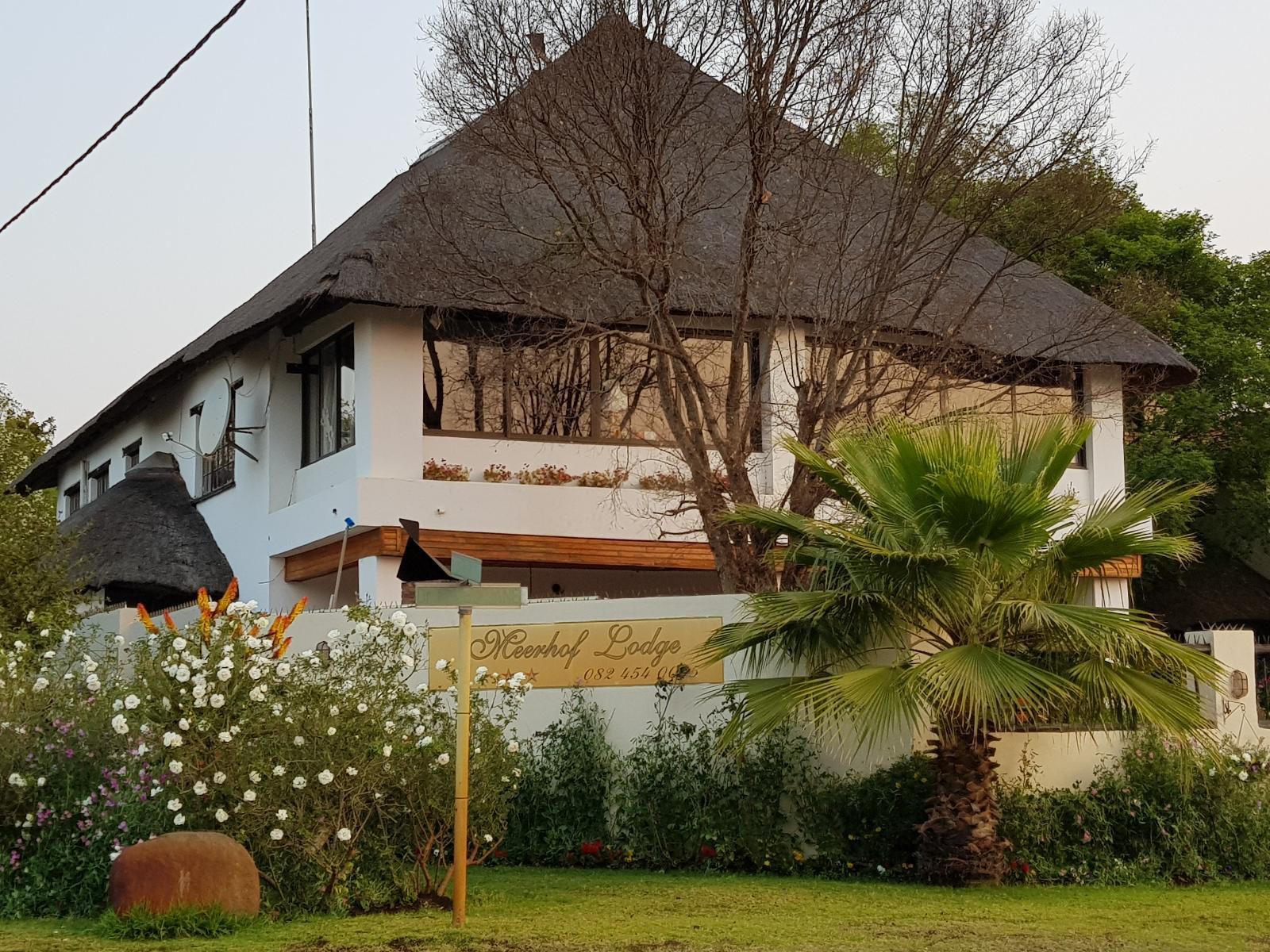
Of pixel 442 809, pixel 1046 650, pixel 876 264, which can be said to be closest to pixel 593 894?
pixel 442 809

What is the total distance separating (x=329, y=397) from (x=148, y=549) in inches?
142

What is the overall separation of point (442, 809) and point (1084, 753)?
5.19m

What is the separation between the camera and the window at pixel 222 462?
20734 mm

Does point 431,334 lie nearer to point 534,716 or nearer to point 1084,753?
point 534,716

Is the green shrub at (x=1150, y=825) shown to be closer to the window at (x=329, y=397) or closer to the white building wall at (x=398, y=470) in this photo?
the white building wall at (x=398, y=470)

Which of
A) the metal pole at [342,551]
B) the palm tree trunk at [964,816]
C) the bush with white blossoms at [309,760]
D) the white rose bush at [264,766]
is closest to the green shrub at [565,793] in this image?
the white rose bush at [264,766]

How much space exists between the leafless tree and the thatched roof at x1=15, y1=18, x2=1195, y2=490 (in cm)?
5

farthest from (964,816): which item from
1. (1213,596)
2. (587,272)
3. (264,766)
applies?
(1213,596)

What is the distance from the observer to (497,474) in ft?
59.1

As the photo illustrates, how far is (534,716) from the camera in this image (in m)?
13.4

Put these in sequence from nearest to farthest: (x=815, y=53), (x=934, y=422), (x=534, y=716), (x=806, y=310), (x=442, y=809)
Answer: (x=442, y=809) < (x=934, y=422) < (x=534, y=716) < (x=815, y=53) < (x=806, y=310)

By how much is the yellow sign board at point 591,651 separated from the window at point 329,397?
5.41 meters

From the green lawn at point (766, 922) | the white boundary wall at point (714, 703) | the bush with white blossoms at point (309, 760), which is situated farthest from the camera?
the white boundary wall at point (714, 703)

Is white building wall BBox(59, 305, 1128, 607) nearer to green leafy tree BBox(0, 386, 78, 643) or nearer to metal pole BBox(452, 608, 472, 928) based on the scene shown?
green leafy tree BBox(0, 386, 78, 643)
